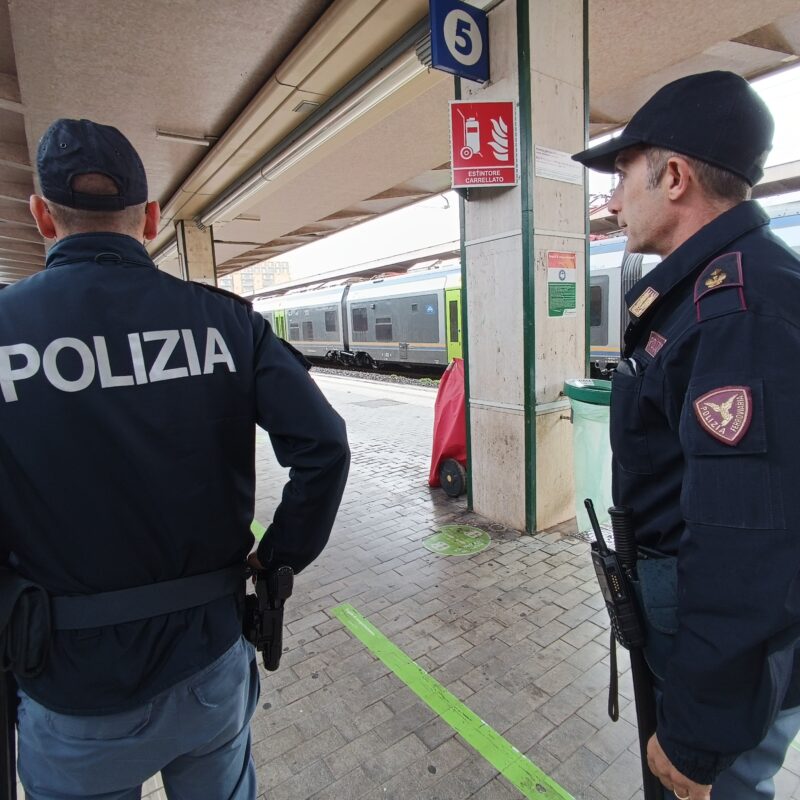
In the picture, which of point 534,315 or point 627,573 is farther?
point 534,315

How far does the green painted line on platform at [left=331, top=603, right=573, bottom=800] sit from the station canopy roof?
14.0 ft

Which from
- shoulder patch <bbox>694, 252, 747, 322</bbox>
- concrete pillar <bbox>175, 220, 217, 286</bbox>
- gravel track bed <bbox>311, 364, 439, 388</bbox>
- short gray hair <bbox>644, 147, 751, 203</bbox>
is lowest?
gravel track bed <bbox>311, 364, 439, 388</bbox>

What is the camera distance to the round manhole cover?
12.6ft

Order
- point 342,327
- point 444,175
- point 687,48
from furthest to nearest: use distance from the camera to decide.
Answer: point 342,327 → point 444,175 → point 687,48

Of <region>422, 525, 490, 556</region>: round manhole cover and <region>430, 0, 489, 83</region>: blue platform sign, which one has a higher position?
<region>430, 0, 489, 83</region>: blue platform sign

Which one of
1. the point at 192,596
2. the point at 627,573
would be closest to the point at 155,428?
the point at 192,596

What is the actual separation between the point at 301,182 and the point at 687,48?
5.78m

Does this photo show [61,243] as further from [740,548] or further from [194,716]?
[740,548]

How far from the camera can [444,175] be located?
30.9ft

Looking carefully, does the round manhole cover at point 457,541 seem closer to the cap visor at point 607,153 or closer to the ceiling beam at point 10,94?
the cap visor at point 607,153

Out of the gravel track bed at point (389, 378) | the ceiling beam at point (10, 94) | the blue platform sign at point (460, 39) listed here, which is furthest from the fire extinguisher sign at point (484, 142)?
the gravel track bed at point (389, 378)

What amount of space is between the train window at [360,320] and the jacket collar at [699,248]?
53.0 feet

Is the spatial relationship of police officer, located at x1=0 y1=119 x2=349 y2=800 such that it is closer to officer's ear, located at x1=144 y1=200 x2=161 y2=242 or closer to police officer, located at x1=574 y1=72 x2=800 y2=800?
officer's ear, located at x1=144 y1=200 x2=161 y2=242

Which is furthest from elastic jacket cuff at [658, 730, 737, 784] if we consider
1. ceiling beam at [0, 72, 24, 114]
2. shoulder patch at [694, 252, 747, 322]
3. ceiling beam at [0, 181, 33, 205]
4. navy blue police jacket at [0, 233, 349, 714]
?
ceiling beam at [0, 181, 33, 205]
